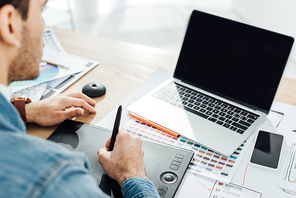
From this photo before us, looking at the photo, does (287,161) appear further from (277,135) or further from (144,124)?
(144,124)

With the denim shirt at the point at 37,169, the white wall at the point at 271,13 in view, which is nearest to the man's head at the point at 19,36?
the denim shirt at the point at 37,169

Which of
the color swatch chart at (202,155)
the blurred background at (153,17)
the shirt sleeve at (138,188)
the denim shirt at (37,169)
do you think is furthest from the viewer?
the blurred background at (153,17)

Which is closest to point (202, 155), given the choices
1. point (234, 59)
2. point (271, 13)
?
point (234, 59)

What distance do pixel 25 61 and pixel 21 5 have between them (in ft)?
0.39

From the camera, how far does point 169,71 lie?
1.26 meters

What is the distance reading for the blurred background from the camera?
3109 mm

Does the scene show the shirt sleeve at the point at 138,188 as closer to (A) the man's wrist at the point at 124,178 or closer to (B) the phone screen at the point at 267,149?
(A) the man's wrist at the point at 124,178

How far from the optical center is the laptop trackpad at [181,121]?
0.92 m

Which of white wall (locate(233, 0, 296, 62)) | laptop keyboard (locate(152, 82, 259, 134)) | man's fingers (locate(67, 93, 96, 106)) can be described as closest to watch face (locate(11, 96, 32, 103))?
man's fingers (locate(67, 93, 96, 106))

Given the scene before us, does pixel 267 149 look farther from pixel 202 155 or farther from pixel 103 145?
pixel 103 145

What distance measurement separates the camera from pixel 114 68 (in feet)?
4.19

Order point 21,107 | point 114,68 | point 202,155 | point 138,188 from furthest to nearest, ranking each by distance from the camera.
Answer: point 114,68
point 21,107
point 202,155
point 138,188

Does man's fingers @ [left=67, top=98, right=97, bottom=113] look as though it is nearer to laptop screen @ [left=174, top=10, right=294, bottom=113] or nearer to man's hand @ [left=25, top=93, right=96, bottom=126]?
man's hand @ [left=25, top=93, right=96, bottom=126]

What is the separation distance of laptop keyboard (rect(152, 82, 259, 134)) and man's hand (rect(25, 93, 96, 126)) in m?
0.27
